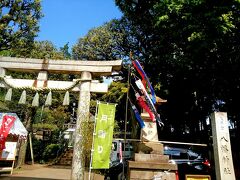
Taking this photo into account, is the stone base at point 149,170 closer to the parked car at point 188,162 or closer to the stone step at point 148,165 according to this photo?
the stone step at point 148,165

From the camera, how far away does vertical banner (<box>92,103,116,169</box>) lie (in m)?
8.85

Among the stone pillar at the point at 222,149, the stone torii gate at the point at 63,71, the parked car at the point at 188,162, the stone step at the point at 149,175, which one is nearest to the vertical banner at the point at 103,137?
the stone torii gate at the point at 63,71

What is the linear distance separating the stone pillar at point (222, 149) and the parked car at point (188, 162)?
4.36 m

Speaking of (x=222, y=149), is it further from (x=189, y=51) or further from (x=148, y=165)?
(x=189, y=51)

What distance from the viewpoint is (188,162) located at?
43.2 ft

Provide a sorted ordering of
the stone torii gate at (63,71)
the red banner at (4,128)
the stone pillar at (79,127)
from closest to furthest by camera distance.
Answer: the stone pillar at (79,127), the stone torii gate at (63,71), the red banner at (4,128)

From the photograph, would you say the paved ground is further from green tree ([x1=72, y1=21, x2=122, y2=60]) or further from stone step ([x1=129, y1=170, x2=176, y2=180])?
green tree ([x1=72, y1=21, x2=122, y2=60])

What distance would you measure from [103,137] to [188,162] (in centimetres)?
607

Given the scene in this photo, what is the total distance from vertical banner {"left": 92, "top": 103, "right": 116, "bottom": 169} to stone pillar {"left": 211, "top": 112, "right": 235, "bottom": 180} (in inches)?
137

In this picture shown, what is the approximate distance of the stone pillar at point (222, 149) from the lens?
8.04m

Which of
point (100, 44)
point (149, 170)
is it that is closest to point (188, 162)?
point (149, 170)

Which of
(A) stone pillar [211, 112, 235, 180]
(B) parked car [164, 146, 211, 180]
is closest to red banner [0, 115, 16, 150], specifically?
(B) parked car [164, 146, 211, 180]

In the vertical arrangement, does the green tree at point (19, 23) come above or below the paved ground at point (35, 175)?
above

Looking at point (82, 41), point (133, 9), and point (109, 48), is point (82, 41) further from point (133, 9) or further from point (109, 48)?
point (133, 9)
